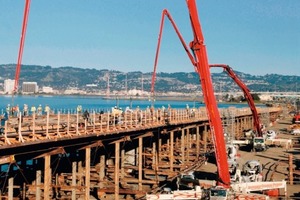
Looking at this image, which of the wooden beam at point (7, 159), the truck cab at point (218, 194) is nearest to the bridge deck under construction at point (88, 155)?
the wooden beam at point (7, 159)

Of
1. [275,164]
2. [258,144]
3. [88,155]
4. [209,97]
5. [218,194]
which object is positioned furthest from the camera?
[258,144]

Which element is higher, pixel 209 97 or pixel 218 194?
pixel 209 97

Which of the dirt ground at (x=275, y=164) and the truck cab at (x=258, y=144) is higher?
the truck cab at (x=258, y=144)

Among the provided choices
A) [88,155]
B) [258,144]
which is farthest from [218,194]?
[258,144]

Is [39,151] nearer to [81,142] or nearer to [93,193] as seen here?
[81,142]

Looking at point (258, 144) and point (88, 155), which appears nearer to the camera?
point (88, 155)

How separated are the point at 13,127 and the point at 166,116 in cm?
2473

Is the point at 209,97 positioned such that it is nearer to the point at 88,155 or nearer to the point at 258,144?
the point at 88,155

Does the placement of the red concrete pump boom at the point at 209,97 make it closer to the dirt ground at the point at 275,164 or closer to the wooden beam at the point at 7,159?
the dirt ground at the point at 275,164

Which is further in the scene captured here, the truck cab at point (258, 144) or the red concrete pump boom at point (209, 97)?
the truck cab at point (258, 144)

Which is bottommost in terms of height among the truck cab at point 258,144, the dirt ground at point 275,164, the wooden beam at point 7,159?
the dirt ground at point 275,164

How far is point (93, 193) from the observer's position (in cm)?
3744

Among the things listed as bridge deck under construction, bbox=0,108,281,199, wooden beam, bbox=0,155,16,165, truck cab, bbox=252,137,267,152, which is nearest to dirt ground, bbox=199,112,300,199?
truck cab, bbox=252,137,267,152

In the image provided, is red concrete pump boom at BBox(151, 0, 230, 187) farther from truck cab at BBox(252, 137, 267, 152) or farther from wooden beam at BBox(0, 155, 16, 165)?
truck cab at BBox(252, 137, 267, 152)
